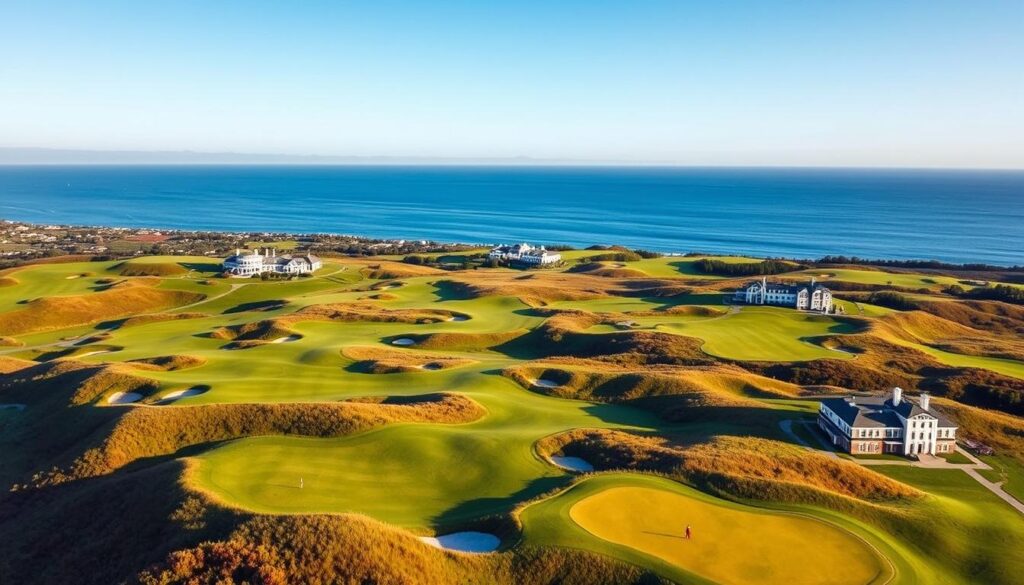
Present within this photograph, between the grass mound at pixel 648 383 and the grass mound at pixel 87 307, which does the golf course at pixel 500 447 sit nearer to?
the grass mound at pixel 648 383

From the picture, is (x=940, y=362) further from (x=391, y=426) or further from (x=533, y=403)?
(x=391, y=426)

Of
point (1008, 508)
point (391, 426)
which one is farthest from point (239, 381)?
point (1008, 508)

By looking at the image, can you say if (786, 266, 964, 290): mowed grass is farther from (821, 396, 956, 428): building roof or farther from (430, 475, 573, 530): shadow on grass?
(430, 475, 573, 530): shadow on grass

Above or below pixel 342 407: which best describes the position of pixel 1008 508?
below

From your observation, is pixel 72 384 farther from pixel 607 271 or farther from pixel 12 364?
pixel 607 271

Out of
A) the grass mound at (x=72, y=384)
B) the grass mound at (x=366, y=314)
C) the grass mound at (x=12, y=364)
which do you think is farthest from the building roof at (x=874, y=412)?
the grass mound at (x=12, y=364)

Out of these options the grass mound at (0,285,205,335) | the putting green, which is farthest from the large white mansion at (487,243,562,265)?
the putting green
